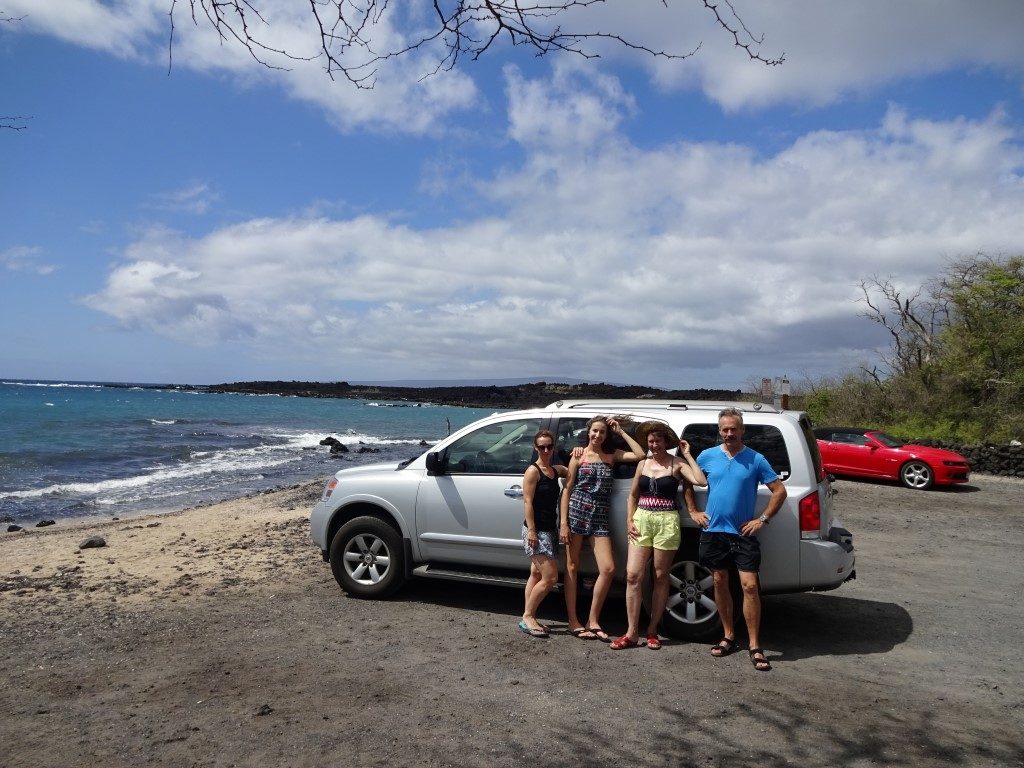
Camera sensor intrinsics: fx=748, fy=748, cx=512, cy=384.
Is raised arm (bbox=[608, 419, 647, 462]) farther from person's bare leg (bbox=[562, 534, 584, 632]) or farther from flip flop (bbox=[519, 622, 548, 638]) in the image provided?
flip flop (bbox=[519, 622, 548, 638])

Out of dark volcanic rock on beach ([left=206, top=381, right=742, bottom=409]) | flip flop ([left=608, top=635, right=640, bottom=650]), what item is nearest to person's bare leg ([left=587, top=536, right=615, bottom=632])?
flip flop ([left=608, top=635, right=640, bottom=650])

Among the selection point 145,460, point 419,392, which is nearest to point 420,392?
point 419,392

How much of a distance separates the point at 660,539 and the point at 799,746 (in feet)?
6.13

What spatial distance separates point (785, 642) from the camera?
6148 millimetres

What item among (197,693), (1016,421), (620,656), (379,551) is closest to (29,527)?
(379,551)

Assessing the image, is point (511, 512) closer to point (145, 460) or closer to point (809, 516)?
point (809, 516)

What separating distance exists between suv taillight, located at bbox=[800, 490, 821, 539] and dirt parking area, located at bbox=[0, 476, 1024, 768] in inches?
38.4

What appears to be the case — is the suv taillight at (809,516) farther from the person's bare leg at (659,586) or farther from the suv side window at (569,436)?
the suv side window at (569,436)

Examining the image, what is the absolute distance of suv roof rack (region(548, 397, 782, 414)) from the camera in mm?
6312

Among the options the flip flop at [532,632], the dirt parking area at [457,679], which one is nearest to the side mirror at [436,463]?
the dirt parking area at [457,679]

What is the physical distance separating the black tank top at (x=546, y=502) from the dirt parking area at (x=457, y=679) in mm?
941

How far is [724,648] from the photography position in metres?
5.67

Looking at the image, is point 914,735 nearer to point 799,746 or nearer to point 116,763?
point 799,746

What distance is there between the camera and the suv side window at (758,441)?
5.92m
